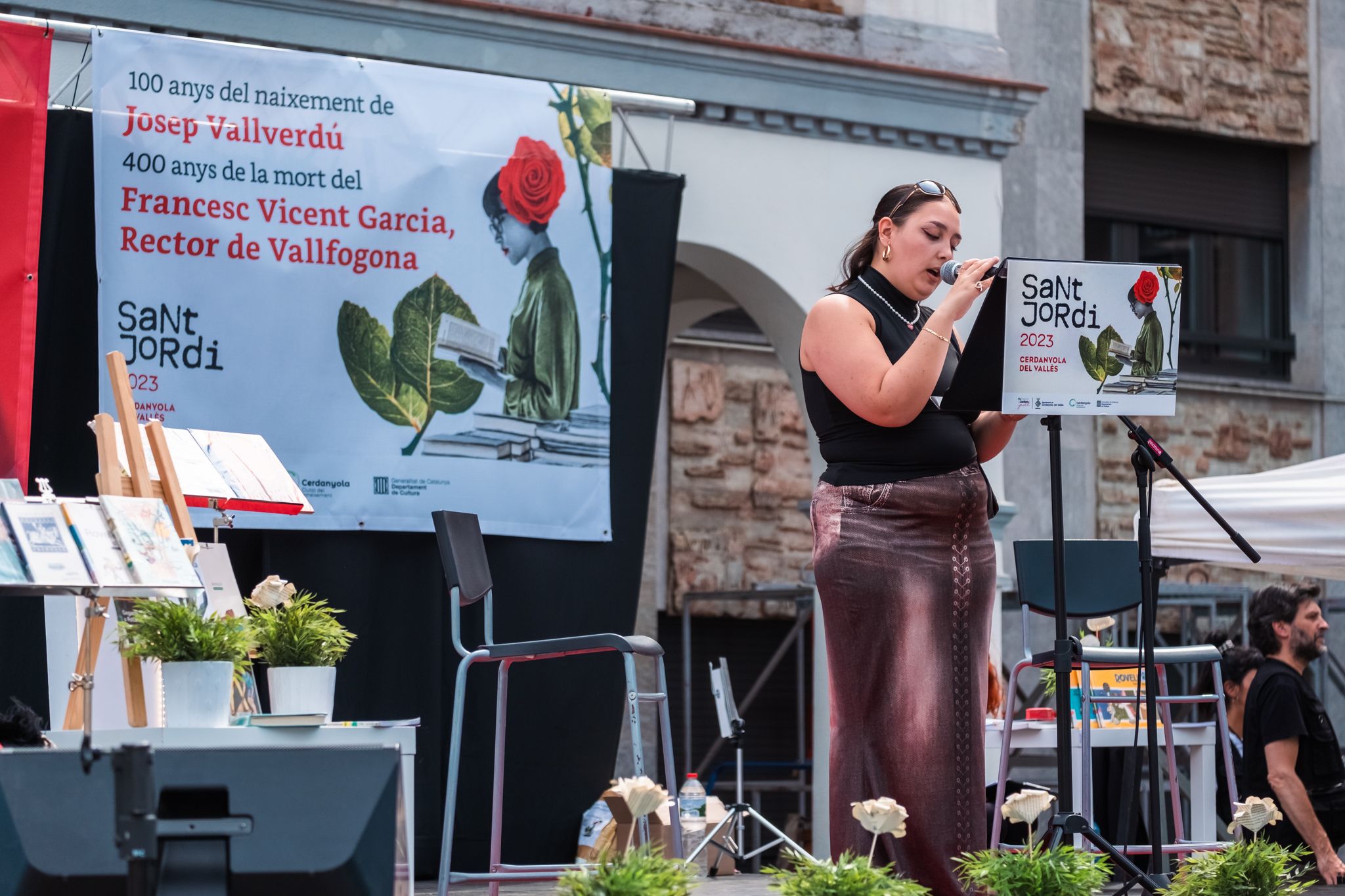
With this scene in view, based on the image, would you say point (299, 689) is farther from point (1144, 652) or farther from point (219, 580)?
point (1144, 652)

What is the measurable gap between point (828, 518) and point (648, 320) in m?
3.11

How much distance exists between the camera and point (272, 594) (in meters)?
3.62

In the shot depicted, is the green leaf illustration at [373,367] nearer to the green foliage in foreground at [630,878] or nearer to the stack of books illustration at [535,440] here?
the stack of books illustration at [535,440]

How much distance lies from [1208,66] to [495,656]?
8.09 m

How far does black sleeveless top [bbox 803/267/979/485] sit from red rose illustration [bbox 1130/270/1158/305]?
0.38 metres

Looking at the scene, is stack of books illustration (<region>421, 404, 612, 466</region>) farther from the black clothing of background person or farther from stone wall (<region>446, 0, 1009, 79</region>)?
the black clothing of background person

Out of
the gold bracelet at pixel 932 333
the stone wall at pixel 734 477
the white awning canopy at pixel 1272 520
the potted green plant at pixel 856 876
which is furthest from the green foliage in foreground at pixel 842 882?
the stone wall at pixel 734 477

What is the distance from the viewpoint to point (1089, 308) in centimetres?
336

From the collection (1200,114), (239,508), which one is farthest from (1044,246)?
(239,508)

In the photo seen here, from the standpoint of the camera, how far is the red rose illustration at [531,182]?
589 cm

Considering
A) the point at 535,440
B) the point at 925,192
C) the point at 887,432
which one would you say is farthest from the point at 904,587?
the point at 535,440

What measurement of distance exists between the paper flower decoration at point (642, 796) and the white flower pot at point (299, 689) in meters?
1.00

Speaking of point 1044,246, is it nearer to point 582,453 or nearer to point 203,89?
point 582,453

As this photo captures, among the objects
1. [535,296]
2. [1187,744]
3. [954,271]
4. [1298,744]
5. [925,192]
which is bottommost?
[1298,744]
